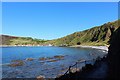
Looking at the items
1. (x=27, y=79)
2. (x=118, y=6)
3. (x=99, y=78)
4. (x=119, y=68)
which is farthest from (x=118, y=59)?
(x=27, y=79)

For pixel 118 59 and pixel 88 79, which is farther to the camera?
pixel 88 79

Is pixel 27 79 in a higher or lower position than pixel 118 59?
lower

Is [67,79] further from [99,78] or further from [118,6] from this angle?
[118,6]

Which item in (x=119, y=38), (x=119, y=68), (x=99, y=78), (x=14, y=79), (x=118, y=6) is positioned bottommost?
(x=14, y=79)

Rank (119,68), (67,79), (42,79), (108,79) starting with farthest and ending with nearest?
(42,79) → (67,79) → (108,79) → (119,68)

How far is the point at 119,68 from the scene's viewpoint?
694 inches

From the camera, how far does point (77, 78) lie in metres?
23.8

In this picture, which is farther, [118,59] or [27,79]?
[27,79]

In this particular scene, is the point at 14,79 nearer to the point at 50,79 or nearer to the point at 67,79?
the point at 50,79

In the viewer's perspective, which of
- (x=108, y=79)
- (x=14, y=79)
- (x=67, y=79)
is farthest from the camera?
(x=14, y=79)

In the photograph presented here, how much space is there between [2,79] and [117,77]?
24744mm

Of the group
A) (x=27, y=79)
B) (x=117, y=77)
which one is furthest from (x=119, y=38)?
(x=27, y=79)

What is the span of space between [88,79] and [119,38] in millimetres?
6820

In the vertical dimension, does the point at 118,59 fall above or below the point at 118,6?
below
